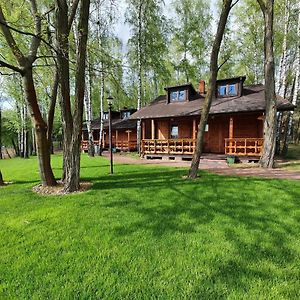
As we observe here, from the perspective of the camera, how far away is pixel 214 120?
1593 centimetres

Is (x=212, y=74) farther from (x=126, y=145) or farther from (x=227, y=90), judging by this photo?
(x=126, y=145)

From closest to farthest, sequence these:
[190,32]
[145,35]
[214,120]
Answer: [214,120] → [145,35] → [190,32]

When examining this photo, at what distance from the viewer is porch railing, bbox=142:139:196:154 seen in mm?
14624

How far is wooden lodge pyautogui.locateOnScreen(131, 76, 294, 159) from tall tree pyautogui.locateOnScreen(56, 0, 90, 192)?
8.89 metres

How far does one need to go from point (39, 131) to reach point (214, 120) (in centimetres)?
1183

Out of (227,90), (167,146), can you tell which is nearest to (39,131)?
(167,146)

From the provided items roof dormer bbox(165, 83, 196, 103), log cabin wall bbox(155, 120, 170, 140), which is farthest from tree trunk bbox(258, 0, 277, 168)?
log cabin wall bbox(155, 120, 170, 140)

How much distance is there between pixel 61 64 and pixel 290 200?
673 cm

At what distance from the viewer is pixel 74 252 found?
3.23 m

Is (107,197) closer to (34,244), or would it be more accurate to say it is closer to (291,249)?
(34,244)

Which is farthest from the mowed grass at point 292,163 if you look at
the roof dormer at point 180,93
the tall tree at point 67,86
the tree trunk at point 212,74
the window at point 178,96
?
the tall tree at point 67,86

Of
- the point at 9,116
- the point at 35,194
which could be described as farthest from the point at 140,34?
the point at 9,116

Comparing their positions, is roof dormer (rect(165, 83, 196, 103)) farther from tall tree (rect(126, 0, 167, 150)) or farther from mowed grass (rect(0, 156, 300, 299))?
mowed grass (rect(0, 156, 300, 299))

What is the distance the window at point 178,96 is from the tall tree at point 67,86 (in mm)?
11541
